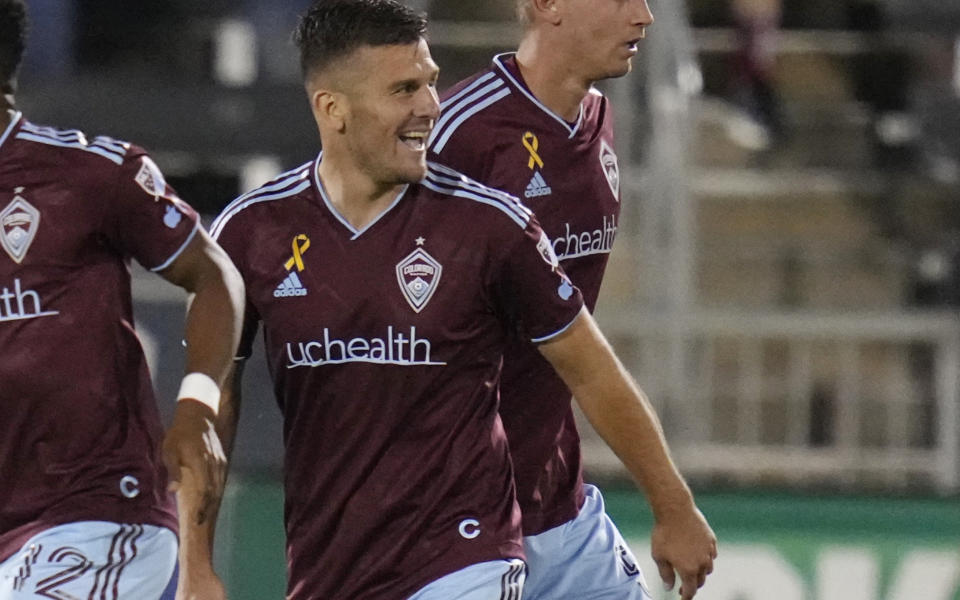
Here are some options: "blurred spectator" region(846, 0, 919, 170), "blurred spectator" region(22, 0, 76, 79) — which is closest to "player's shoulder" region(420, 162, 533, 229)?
"blurred spectator" region(22, 0, 76, 79)

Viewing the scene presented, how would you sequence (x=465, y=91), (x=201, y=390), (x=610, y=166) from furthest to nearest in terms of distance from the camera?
(x=610, y=166)
(x=465, y=91)
(x=201, y=390)

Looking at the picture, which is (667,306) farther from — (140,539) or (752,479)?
(140,539)

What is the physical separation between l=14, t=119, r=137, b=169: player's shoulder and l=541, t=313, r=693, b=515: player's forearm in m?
1.00

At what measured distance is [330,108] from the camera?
159 inches

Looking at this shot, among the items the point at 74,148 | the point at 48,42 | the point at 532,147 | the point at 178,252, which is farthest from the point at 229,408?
the point at 48,42

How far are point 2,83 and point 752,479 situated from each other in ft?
17.5

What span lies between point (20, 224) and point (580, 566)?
5.40ft

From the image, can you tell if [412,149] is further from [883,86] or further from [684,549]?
[883,86]

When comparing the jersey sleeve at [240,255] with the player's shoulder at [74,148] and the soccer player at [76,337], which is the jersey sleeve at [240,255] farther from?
the player's shoulder at [74,148]

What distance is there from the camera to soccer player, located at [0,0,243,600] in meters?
3.83

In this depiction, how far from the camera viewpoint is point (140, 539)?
3918 millimetres

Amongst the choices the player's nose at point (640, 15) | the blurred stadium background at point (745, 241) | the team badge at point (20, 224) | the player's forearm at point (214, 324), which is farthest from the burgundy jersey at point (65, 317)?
the blurred stadium background at point (745, 241)

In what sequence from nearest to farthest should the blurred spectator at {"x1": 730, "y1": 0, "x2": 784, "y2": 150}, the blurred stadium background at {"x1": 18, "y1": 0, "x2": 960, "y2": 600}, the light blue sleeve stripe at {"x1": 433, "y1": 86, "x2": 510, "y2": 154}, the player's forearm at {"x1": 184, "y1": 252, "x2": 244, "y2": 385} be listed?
the player's forearm at {"x1": 184, "y1": 252, "x2": 244, "y2": 385} → the light blue sleeve stripe at {"x1": 433, "y1": 86, "x2": 510, "y2": 154} → the blurred stadium background at {"x1": 18, "y1": 0, "x2": 960, "y2": 600} → the blurred spectator at {"x1": 730, "y1": 0, "x2": 784, "y2": 150}

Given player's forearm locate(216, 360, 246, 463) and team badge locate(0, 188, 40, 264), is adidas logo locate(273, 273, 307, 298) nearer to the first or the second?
player's forearm locate(216, 360, 246, 463)
